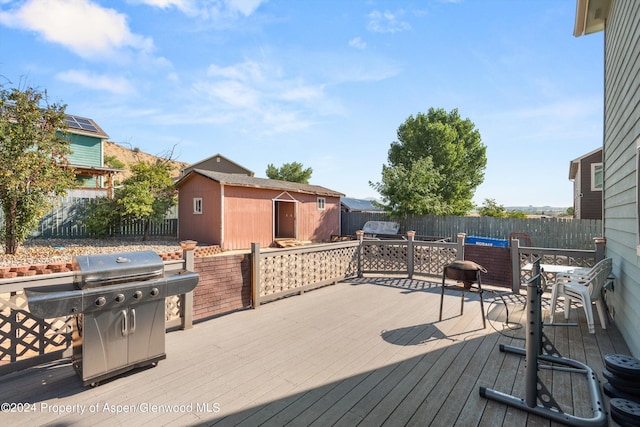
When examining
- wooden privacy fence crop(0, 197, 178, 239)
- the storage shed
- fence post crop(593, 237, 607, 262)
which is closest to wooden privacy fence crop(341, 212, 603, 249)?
the storage shed

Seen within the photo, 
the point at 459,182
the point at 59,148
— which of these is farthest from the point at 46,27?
the point at 459,182

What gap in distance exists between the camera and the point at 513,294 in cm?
582

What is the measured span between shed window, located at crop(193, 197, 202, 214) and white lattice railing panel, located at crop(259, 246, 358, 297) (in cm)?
884

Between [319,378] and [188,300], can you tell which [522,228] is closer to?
[319,378]

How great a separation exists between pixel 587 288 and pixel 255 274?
4.52 metres

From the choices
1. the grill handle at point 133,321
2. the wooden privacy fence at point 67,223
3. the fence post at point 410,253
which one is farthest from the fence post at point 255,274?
the wooden privacy fence at point 67,223

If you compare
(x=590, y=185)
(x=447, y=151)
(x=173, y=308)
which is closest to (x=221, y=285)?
(x=173, y=308)

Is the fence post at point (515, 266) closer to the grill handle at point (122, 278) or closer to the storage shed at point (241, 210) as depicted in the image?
the grill handle at point (122, 278)

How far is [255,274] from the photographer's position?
473 centimetres

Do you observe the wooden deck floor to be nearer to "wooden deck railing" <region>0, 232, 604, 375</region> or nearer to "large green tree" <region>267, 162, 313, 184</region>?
"wooden deck railing" <region>0, 232, 604, 375</region>

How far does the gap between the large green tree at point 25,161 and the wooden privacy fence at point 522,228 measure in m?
13.7

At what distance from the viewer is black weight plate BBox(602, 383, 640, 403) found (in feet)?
7.33

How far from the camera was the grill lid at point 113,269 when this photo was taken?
2.49m

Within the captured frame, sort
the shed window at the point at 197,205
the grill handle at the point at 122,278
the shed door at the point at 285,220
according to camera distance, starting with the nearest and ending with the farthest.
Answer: the grill handle at the point at 122,278 → the shed window at the point at 197,205 → the shed door at the point at 285,220
